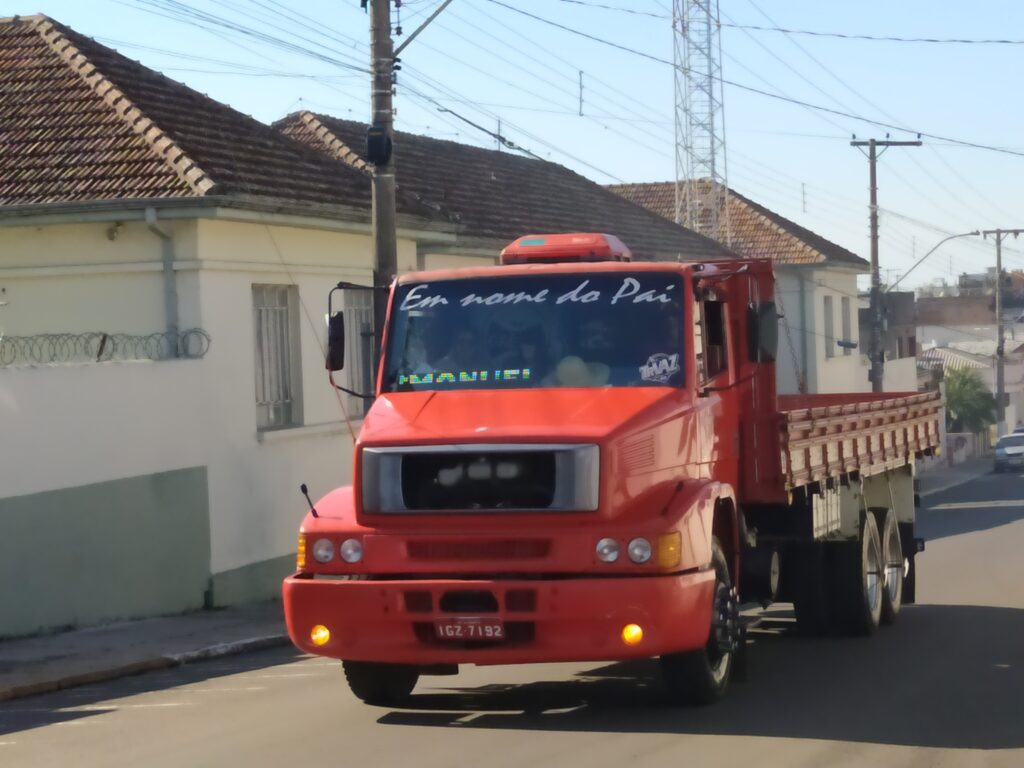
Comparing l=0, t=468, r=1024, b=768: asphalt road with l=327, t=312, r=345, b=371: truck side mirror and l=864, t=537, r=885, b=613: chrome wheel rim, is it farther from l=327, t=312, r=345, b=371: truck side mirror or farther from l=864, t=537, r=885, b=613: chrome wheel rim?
l=327, t=312, r=345, b=371: truck side mirror

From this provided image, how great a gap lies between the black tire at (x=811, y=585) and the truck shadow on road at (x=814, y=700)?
0.27 meters

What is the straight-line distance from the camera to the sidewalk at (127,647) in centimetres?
1220

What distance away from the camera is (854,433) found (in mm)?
12766

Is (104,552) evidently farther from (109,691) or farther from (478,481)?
(478,481)

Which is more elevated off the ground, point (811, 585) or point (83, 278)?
point (83, 278)

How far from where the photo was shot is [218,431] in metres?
17.2

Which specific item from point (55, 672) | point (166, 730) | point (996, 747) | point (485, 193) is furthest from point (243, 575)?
point (485, 193)

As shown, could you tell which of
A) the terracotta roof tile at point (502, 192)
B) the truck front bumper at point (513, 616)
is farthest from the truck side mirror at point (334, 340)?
the terracotta roof tile at point (502, 192)

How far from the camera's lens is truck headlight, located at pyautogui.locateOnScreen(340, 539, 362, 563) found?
8836 mm

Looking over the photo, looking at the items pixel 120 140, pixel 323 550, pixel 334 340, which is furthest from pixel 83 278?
pixel 323 550

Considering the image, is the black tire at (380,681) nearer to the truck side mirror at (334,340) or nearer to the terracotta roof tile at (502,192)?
the truck side mirror at (334,340)

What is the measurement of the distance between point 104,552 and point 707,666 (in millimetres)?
7953

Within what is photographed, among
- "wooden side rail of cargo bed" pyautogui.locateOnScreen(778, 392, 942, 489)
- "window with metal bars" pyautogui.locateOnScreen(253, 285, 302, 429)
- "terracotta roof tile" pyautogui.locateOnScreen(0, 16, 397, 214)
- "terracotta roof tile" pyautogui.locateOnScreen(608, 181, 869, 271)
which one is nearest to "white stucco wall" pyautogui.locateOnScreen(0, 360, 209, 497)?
"window with metal bars" pyautogui.locateOnScreen(253, 285, 302, 429)

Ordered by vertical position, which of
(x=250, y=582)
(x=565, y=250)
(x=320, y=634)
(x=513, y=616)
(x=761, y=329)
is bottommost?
(x=250, y=582)
